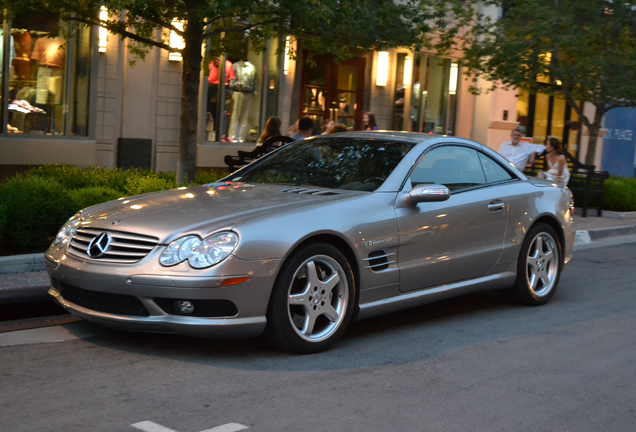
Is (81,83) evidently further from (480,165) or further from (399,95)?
(480,165)

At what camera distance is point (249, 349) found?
531cm

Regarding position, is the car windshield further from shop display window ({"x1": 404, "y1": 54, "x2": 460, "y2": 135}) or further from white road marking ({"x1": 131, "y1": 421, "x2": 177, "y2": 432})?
shop display window ({"x1": 404, "y1": 54, "x2": 460, "y2": 135})

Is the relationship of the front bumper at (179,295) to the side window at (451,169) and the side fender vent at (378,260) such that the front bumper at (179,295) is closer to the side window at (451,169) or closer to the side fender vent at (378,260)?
the side fender vent at (378,260)

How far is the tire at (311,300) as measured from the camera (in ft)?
16.5

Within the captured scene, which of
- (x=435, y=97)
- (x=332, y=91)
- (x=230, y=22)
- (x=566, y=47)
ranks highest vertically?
(x=566, y=47)

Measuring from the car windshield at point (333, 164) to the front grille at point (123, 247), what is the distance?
5.25 feet

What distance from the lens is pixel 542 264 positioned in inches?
287

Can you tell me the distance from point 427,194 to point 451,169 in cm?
84

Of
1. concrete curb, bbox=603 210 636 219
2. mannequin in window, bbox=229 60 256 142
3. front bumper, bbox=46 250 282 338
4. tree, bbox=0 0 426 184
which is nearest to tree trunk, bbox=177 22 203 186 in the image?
tree, bbox=0 0 426 184

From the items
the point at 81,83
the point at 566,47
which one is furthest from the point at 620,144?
the point at 81,83

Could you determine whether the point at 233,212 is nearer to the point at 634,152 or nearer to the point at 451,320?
the point at 451,320

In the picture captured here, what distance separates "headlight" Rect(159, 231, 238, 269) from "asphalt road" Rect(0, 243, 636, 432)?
0.62m

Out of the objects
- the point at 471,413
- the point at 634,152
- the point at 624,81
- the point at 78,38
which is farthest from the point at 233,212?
the point at 634,152

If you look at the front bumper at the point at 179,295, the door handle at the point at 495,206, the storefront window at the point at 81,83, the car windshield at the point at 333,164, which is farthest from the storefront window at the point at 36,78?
the front bumper at the point at 179,295
